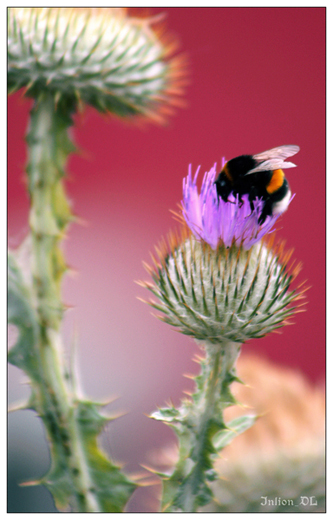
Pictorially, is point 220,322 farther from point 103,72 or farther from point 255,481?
point 103,72

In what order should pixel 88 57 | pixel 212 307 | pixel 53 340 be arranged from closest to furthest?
pixel 212 307
pixel 53 340
pixel 88 57

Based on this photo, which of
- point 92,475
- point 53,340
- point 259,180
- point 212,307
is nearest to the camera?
point 212,307

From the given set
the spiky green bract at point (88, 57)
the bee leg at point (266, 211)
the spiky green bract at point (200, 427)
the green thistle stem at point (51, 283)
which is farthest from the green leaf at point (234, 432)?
the spiky green bract at point (88, 57)

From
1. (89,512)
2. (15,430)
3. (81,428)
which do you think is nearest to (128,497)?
(89,512)

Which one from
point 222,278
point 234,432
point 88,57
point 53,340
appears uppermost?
point 88,57

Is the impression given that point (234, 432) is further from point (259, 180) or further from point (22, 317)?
point (22, 317)

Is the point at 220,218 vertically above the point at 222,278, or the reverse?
the point at 220,218

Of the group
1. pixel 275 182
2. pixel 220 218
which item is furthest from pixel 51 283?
pixel 275 182
